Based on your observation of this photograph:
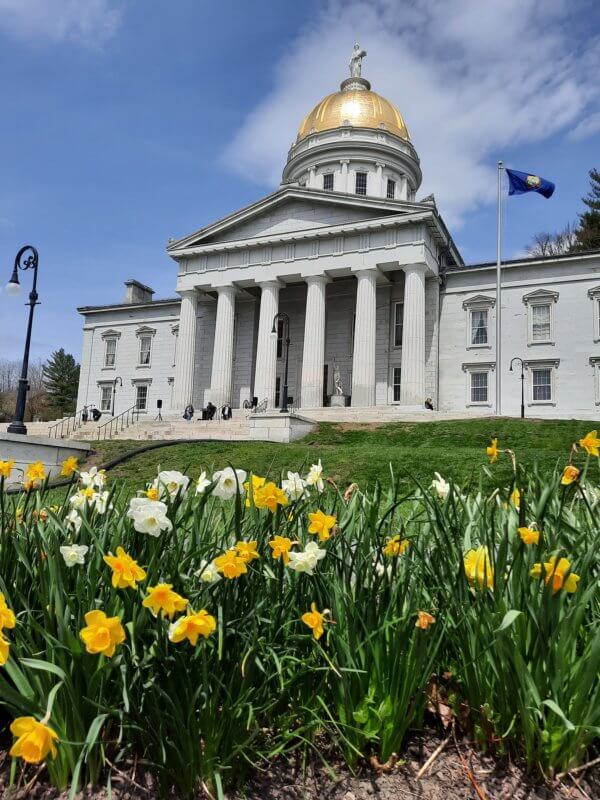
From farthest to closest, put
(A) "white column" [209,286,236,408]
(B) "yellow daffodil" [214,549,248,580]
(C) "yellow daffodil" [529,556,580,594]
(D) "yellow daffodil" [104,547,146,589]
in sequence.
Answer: (A) "white column" [209,286,236,408] → (C) "yellow daffodil" [529,556,580,594] → (B) "yellow daffodil" [214,549,248,580] → (D) "yellow daffodil" [104,547,146,589]

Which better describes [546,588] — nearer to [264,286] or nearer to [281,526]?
[281,526]

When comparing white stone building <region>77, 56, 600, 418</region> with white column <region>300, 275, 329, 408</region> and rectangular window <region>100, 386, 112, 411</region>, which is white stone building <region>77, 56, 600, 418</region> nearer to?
white column <region>300, 275, 329, 408</region>

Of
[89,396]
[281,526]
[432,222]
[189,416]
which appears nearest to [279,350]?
[189,416]

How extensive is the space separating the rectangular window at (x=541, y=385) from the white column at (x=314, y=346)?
1397 cm

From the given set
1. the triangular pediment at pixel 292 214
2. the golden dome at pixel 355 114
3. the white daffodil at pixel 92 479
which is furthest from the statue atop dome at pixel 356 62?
the white daffodil at pixel 92 479

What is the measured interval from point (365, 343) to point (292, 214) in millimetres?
11782

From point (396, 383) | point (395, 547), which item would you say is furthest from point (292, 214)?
point (395, 547)

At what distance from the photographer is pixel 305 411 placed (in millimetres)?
35812

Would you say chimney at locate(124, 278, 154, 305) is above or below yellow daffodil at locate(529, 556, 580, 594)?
above

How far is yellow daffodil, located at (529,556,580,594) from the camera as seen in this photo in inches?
88.4

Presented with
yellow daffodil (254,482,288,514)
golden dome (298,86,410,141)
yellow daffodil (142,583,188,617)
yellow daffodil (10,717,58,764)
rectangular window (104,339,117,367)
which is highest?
golden dome (298,86,410,141)

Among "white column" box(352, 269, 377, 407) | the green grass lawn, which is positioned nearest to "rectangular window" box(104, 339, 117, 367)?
"white column" box(352, 269, 377, 407)

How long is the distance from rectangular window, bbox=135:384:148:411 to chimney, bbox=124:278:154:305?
30.6ft

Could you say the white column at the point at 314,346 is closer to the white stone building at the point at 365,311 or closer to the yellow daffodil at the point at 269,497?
the white stone building at the point at 365,311
